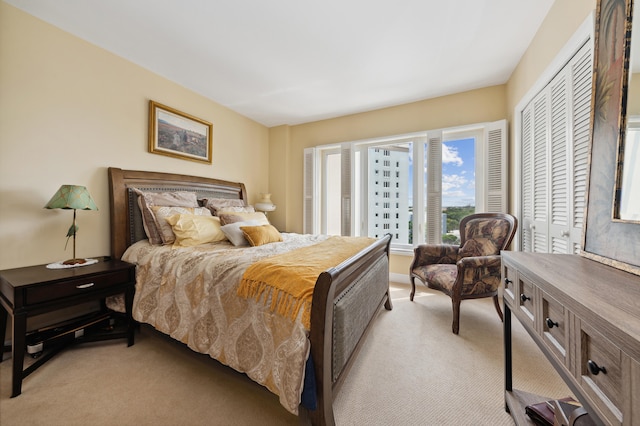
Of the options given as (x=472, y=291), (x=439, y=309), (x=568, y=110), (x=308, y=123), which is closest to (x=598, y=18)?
(x=568, y=110)

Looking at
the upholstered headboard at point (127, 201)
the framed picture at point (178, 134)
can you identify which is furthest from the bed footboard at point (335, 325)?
the framed picture at point (178, 134)

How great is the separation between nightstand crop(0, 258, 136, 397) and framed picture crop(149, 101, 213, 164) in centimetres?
148

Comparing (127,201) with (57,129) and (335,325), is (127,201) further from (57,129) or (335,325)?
(335,325)

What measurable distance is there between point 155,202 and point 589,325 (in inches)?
123

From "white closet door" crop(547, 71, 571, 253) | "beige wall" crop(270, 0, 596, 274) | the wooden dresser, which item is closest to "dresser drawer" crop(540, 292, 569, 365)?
the wooden dresser

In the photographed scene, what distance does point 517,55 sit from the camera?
2.47 m

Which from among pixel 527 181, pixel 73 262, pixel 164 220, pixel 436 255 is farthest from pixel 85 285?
pixel 527 181

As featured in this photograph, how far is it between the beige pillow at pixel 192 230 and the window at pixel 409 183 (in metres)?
1.97

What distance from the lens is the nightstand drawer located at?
5.01ft

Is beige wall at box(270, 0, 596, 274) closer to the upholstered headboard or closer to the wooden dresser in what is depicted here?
the wooden dresser

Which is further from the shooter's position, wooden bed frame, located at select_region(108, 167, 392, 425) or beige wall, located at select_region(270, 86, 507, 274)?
beige wall, located at select_region(270, 86, 507, 274)

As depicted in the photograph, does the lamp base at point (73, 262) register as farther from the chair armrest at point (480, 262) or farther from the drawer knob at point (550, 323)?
the chair armrest at point (480, 262)

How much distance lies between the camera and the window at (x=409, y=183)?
10.3ft

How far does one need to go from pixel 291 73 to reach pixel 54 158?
2.42 meters
